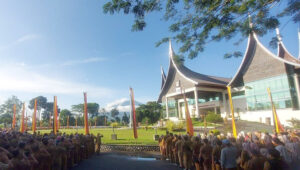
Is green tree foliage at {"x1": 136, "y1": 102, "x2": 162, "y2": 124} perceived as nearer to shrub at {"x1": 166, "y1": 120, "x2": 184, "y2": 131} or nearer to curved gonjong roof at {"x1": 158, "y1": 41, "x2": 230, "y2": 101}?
curved gonjong roof at {"x1": 158, "y1": 41, "x2": 230, "y2": 101}

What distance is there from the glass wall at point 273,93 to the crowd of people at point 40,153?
68.8ft

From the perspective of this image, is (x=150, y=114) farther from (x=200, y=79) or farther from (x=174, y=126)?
(x=174, y=126)

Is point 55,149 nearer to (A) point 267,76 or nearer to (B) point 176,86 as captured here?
(A) point 267,76

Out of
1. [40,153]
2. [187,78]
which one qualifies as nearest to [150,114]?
[187,78]

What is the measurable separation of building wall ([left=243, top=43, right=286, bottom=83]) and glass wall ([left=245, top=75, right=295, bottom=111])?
2.19 feet

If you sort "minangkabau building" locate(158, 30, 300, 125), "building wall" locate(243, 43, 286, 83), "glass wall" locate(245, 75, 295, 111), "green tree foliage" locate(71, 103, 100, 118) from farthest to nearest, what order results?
"green tree foliage" locate(71, 103, 100, 118) → "building wall" locate(243, 43, 286, 83) → "minangkabau building" locate(158, 30, 300, 125) → "glass wall" locate(245, 75, 295, 111)

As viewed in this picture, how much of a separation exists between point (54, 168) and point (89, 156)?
184 inches

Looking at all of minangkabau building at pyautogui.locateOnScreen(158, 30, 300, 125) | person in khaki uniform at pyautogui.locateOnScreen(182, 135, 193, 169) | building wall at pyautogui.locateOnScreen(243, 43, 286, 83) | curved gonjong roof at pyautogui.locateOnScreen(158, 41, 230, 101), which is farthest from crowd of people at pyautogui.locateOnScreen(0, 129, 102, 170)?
curved gonjong roof at pyautogui.locateOnScreen(158, 41, 230, 101)

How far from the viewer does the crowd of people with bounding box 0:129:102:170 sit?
4652 millimetres

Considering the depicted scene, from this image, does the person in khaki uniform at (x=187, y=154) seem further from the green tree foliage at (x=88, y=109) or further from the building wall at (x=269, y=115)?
the green tree foliage at (x=88, y=109)

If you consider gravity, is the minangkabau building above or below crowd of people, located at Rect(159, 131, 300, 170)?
above

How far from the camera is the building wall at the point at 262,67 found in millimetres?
22391

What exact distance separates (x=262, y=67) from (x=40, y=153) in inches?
1033

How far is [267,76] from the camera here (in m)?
23.3
